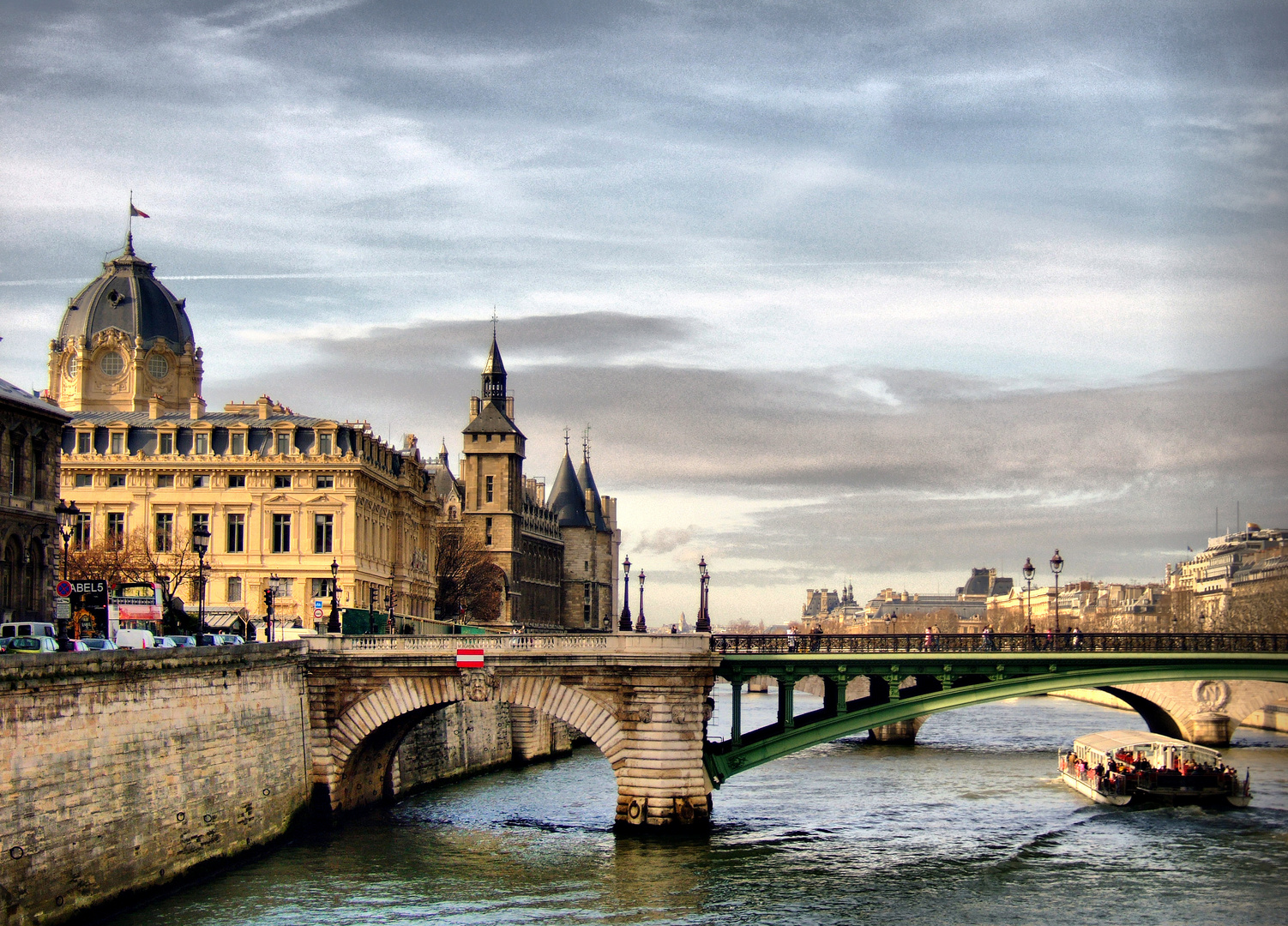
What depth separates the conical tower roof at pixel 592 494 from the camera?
607ft

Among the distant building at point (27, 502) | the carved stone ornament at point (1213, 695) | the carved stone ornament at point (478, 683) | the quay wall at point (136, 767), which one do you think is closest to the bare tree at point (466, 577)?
the carved stone ornament at point (1213, 695)

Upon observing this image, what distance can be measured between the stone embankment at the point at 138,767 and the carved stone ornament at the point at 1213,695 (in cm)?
5477

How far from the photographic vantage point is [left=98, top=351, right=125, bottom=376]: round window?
97938 mm

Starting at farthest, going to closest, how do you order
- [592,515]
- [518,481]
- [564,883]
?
[592,515]
[518,481]
[564,883]

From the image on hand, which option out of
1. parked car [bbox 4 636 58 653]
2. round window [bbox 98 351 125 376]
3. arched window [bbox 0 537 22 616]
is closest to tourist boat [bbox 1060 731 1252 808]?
arched window [bbox 0 537 22 616]

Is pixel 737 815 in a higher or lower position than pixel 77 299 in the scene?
lower

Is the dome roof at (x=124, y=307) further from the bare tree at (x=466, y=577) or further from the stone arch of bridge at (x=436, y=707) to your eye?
the stone arch of bridge at (x=436, y=707)

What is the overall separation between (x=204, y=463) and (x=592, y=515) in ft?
341

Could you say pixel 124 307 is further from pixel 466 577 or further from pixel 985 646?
pixel 985 646

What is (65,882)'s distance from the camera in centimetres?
3472

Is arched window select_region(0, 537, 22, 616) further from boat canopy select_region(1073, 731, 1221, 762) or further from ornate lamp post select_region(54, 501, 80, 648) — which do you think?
boat canopy select_region(1073, 731, 1221, 762)

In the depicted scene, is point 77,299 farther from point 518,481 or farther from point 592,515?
point 592,515

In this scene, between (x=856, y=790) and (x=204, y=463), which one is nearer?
(x=856, y=790)

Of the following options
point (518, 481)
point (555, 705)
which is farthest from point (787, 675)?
point (518, 481)
